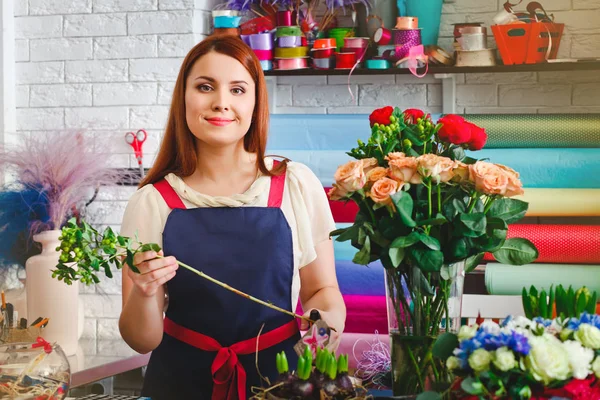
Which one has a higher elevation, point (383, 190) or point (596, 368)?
point (383, 190)

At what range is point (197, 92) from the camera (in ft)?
6.49

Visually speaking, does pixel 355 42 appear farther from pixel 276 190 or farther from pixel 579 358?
pixel 579 358

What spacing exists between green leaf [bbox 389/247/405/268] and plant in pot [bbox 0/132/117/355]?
141 centimetres

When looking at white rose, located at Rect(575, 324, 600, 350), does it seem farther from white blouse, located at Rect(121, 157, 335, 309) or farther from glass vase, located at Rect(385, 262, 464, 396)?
white blouse, located at Rect(121, 157, 335, 309)

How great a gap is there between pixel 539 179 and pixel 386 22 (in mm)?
820

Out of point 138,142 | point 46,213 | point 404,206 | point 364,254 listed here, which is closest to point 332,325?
point 364,254

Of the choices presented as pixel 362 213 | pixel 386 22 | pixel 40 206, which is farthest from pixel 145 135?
pixel 362 213

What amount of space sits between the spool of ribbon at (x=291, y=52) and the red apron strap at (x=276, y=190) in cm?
123

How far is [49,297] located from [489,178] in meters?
1.59

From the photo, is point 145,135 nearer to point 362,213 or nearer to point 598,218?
point 598,218

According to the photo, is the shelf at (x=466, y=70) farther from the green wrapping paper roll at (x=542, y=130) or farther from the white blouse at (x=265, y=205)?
the white blouse at (x=265, y=205)

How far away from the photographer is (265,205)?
2.07m

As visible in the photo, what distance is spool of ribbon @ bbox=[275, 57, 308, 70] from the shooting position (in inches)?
128

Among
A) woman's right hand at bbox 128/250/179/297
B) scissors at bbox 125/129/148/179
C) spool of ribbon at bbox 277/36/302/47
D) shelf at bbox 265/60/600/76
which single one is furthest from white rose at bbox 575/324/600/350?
scissors at bbox 125/129/148/179
